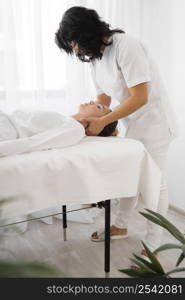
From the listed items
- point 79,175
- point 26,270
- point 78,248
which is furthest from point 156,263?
point 78,248

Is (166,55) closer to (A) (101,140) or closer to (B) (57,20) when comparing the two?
(B) (57,20)

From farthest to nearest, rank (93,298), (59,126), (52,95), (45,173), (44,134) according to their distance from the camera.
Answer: (52,95) < (59,126) < (44,134) < (45,173) < (93,298)

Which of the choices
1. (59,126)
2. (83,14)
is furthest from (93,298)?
(83,14)

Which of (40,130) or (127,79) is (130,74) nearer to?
(127,79)

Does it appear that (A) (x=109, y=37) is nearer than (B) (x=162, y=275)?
No

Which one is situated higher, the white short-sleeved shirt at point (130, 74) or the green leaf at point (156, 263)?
the white short-sleeved shirt at point (130, 74)

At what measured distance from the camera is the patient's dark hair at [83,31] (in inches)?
57.2

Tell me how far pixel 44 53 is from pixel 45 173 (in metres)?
1.26

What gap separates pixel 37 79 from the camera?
2.16 m

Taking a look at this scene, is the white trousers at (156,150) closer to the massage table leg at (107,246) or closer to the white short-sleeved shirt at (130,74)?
the white short-sleeved shirt at (130,74)

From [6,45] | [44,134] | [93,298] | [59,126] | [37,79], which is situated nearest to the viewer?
[93,298]

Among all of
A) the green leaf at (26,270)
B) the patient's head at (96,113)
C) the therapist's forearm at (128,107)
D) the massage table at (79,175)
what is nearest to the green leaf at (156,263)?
the green leaf at (26,270)

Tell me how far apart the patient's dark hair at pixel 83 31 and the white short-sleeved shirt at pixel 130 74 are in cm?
7

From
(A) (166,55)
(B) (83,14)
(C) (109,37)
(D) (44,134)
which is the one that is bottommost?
(D) (44,134)
